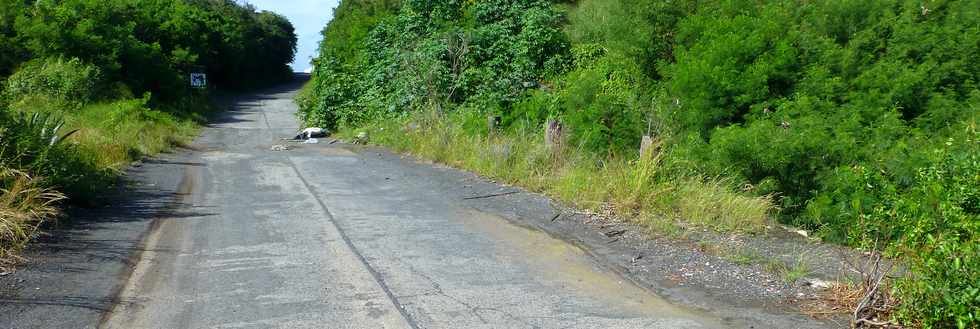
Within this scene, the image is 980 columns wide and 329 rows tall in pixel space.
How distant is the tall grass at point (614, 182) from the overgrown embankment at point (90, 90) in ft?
20.7

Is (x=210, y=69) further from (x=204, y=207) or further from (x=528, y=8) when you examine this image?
(x=204, y=207)

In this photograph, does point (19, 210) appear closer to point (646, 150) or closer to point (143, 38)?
point (646, 150)

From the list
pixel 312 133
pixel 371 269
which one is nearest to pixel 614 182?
pixel 371 269

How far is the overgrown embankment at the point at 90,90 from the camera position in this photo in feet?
33.2

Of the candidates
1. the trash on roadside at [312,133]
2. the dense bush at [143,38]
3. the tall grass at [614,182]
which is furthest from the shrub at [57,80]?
the tall grass at [614,182]

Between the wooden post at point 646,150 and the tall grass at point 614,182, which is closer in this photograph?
the tall grass at point 614,182

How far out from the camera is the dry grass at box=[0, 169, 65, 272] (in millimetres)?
8219

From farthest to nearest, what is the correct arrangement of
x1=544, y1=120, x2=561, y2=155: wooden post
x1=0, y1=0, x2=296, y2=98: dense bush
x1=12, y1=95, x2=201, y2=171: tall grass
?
x1=0, y1=0, x2=296, y2=98: dense bush < x1=12, y1=95, x2=201, y2=171: tall grass < x1=544, y1=120, x2=561, y2=155: wooden post

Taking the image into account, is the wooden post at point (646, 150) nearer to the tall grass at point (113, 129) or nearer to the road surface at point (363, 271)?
the road surface at point (363, 271)

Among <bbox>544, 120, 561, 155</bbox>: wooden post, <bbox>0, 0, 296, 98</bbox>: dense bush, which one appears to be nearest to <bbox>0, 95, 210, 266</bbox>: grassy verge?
<bbox>544, 120, 561, 155</bbox>: wooden post

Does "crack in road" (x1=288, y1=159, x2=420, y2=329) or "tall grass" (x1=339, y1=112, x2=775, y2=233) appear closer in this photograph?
"crack in road" (x1=288, y1=159, x2=420, y2=329)

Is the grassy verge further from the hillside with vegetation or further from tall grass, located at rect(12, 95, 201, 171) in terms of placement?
the hillside with vegetation

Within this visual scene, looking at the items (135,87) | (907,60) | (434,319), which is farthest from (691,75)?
(135,87)

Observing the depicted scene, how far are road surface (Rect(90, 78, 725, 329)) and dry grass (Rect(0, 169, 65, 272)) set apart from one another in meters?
1.12
